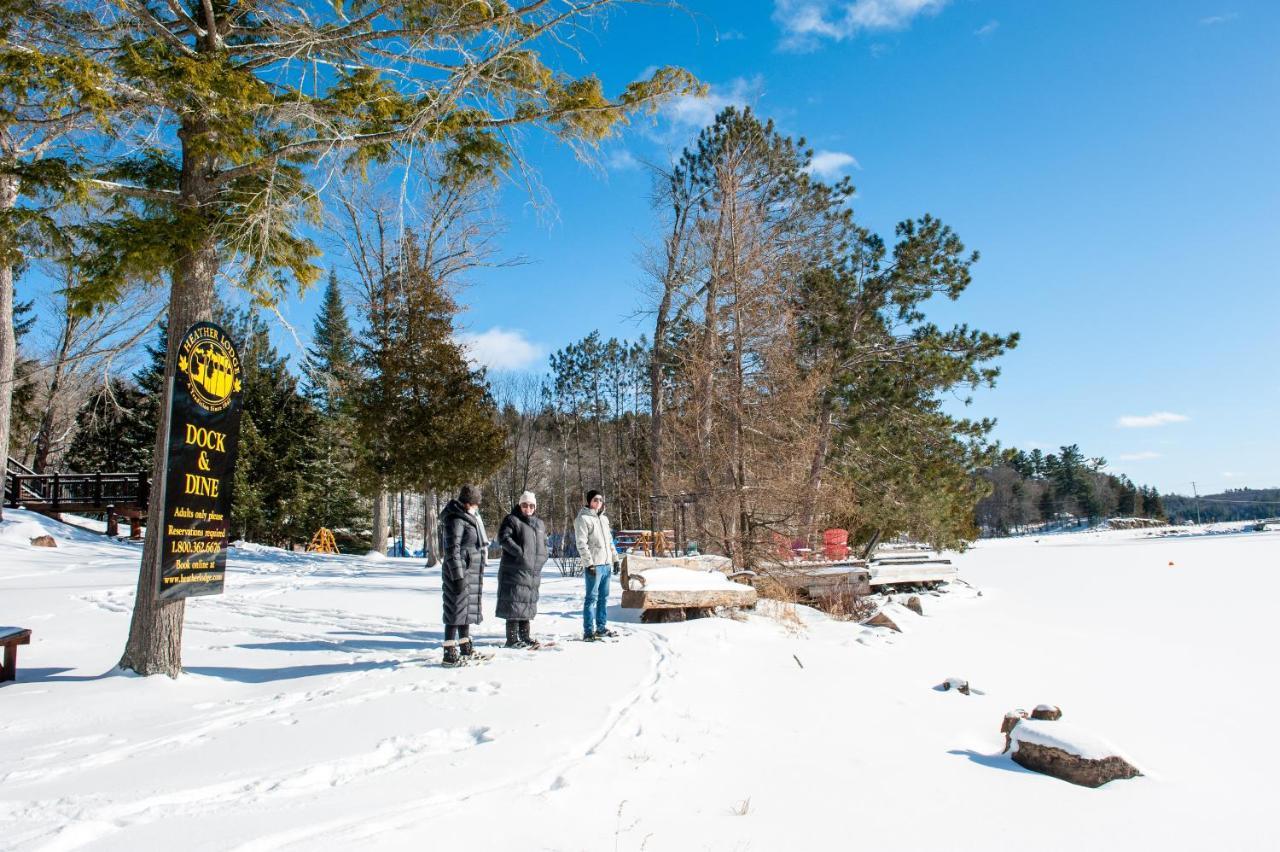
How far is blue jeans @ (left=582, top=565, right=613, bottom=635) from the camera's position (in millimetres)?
8211

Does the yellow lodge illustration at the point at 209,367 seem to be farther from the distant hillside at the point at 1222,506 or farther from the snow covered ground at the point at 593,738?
the distant hillside at the point at 1222,506

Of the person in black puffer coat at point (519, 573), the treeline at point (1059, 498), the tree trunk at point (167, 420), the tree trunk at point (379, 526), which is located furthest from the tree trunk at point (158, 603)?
the treeline at point (1059, 498)

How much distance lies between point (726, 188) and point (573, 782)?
1307 cm

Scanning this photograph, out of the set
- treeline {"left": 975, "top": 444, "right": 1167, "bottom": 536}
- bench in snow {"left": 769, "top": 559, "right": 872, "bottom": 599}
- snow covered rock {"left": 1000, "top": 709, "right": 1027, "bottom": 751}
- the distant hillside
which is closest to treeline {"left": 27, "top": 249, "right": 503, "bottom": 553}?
bench in snow {"left": 769, "top": 559, "right": 872, "bottom": 599}

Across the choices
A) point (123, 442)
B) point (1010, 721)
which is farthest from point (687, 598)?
point (123, 442)

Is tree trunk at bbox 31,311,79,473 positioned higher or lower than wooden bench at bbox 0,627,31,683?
higher

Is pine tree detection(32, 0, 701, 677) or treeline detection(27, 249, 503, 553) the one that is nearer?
pine tree detection(32, 0, 701, 677)

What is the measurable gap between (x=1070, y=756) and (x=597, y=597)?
484cm

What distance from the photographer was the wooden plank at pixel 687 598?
975 centimetres

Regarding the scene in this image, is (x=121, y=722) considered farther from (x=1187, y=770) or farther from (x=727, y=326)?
(x=727, y=326)

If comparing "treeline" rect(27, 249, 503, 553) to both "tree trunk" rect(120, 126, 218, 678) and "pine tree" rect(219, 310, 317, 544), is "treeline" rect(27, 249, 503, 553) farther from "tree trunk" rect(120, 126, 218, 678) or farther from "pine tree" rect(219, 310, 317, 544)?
"tree trunk" rect(120, 126, 218, 678)

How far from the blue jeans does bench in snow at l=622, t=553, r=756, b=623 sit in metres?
1.47

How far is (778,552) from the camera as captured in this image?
41.7 feet

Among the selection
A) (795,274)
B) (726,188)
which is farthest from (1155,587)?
(726,188)
